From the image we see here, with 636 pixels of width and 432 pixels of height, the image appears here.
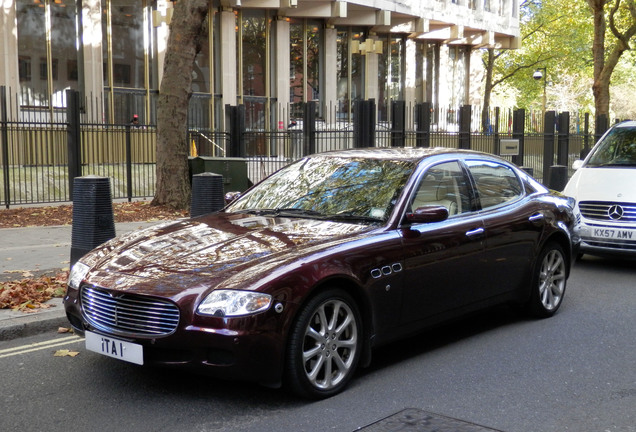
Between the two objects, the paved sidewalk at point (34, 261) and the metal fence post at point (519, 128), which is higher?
the metal fence post at point (519, 128)

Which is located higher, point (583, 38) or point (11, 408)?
point (583, 38)

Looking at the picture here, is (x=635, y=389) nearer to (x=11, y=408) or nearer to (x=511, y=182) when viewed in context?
(x=511, y=182)

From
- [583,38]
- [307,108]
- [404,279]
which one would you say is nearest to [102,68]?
[307,108]

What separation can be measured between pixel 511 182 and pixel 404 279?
6.94ft

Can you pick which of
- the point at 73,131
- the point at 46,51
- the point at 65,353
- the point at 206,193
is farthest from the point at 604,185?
the point at 46,51

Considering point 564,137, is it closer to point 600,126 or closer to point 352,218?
point 600,126

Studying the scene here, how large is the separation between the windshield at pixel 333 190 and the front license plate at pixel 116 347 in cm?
172

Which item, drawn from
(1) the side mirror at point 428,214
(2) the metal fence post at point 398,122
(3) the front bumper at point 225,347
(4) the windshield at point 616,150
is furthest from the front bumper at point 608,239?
(2) the metal fence post at point 398,122

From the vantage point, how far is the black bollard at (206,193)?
957 cm

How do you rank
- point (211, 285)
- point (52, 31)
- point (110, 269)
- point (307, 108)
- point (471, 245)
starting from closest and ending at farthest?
point (211, 285) < point (110, 269) < point (471, 245) < point (307, 108) < point (52, 31)

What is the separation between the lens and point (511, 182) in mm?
7000

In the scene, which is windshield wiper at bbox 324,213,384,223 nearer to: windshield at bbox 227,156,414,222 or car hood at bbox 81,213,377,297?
windshield at bbox 227,156,414,222

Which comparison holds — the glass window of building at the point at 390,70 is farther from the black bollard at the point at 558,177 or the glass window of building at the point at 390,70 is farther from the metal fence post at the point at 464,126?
the black bollard at the point at 558,177

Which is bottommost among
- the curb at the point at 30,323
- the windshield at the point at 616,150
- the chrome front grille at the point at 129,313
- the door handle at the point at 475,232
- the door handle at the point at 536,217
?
the curb at the point at 30,323
